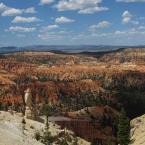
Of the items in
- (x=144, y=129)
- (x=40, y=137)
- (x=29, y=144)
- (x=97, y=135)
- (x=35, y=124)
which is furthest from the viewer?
(x=97, y=135)

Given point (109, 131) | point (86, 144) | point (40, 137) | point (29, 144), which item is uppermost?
point (29, 144)

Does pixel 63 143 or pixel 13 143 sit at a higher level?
pixel 13 143

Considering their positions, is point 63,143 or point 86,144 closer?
point 63,143

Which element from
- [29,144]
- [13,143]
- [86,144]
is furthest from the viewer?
[86,144]

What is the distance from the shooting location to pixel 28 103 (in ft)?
376

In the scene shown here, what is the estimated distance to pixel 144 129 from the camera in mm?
132250

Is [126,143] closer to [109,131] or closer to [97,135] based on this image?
[97,135]

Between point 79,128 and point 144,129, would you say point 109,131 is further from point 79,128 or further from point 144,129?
point 144,129

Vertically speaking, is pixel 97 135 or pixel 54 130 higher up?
pixel 54 130

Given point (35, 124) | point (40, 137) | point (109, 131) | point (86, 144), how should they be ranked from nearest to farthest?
point (40, 137) → point (35, 124) → point (86, 144) → point (109, 131)

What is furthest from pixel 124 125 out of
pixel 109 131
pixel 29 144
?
pixel 109 131

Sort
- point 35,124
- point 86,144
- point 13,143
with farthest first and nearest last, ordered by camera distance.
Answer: point 86,144 → point 35,124 → point 13,143

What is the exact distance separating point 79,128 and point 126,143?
272ft

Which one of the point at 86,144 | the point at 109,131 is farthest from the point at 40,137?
the point at 109,131
